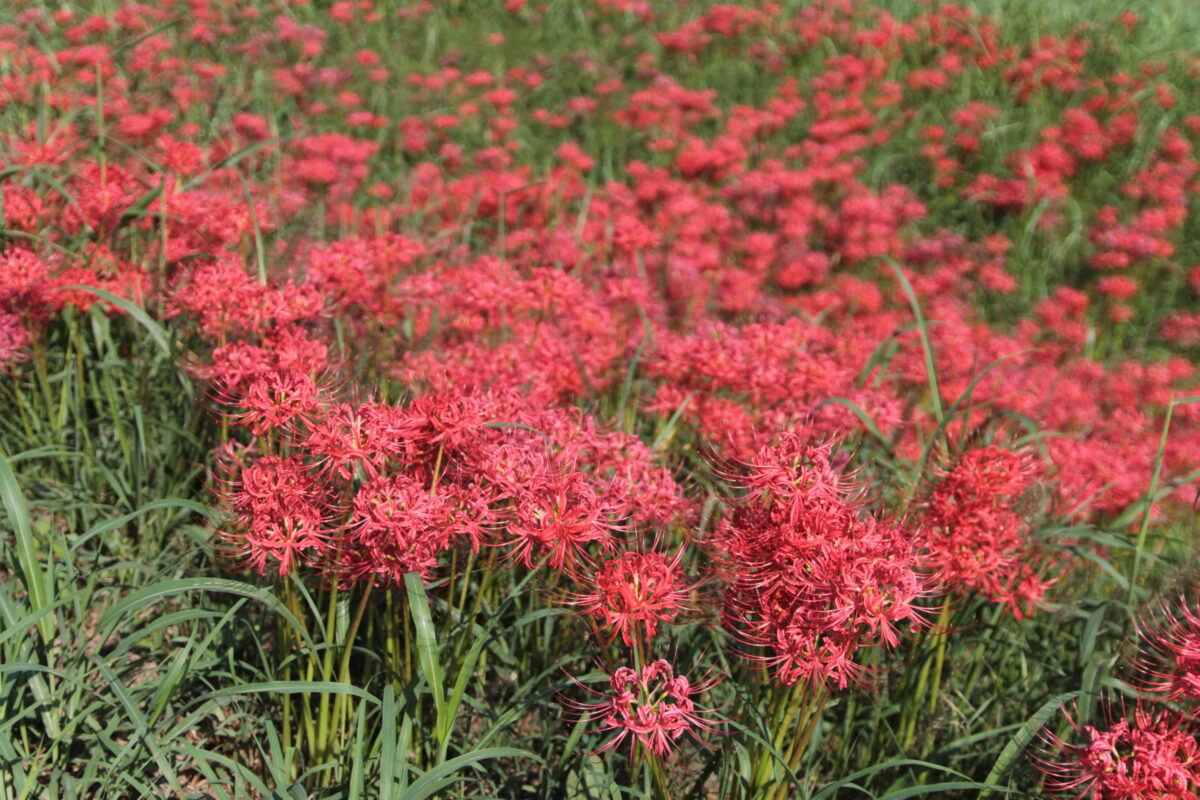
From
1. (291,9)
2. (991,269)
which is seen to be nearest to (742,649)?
(991,269)

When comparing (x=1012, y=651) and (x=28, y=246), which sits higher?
(x=28, y=246)

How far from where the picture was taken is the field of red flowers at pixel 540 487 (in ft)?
7.19

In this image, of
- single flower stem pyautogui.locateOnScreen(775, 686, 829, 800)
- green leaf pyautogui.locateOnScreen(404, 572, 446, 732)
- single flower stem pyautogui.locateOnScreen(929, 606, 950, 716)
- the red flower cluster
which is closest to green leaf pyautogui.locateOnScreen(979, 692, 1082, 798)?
single flower stem pyautogui.locateOnScreen(929, 606, 950, 716)

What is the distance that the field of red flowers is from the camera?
7.19ft

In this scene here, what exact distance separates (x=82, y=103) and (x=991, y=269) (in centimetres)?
607

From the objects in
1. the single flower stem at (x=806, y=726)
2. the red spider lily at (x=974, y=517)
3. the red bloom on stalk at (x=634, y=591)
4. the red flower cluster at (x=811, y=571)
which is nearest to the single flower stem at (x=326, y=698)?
the red bloom on stalk at (x=634, y=591)

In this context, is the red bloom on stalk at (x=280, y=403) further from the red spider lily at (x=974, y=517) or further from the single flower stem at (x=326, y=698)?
the red spider lily at (x=974, y=517)

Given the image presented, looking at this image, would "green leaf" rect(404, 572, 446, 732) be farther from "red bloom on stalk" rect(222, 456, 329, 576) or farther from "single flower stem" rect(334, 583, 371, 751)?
"red bloom on stalk" rect(222, 456, 329, 576)

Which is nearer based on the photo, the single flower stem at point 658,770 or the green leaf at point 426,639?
the single flower stem at point 658,770

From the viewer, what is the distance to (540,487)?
2.15m

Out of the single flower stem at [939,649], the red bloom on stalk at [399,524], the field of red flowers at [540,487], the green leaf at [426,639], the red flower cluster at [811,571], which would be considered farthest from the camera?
the single flower stem at [939,649]

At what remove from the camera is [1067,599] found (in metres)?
3.22

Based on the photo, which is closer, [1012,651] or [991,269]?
[1012,651]

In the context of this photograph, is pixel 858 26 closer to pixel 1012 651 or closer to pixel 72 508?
pixel 1012 651
